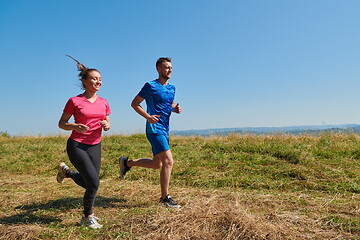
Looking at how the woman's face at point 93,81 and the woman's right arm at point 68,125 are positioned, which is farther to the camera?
the woman's face at point 93,81

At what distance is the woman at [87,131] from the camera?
12.7ft

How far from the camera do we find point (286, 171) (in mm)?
6996

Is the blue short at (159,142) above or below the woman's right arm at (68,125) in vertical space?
below

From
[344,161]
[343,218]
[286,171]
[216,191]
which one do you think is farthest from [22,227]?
[344,161]

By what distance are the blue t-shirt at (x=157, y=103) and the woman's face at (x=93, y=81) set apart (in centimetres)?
84

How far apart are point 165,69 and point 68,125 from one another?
189 cm

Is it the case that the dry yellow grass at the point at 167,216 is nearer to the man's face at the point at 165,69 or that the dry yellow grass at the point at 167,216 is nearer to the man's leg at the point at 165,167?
the man's leg at the point at 165,167

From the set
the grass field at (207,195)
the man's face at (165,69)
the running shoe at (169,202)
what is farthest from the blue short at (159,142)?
the man's face at (165,69)

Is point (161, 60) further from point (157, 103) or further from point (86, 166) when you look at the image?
point (86, 166)

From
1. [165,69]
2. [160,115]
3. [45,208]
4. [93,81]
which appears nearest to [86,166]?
[93,81]

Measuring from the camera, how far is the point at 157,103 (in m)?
4.85

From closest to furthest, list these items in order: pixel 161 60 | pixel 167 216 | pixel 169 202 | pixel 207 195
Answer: pixel 167 216 < pixel 169 202 < pixel 161 60 < pixel 207 195

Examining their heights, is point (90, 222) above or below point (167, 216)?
below

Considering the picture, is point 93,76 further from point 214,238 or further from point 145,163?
point 214,238
